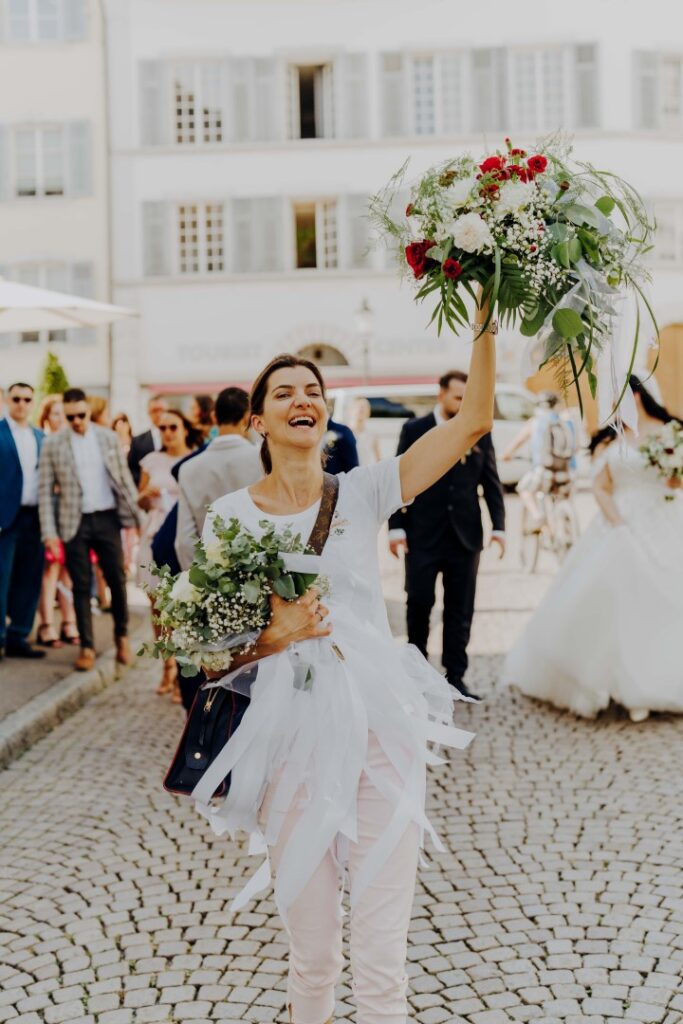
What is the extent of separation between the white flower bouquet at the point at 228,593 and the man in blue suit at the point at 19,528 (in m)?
6.24

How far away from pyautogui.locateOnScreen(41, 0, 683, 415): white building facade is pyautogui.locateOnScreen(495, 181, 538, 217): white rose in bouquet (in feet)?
82.4

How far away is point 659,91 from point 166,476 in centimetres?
2394

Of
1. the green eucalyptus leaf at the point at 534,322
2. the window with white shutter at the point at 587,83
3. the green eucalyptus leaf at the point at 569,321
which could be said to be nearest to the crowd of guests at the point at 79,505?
the green eucalyptus leaf at the point at 534,322

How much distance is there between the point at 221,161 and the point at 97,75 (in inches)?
137

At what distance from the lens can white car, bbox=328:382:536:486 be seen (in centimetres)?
2344

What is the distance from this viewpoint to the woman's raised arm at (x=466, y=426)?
303 centimetres

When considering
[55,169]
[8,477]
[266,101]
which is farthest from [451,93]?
[8,477]

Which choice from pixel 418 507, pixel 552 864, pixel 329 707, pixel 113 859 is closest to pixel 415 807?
pixel 329 707

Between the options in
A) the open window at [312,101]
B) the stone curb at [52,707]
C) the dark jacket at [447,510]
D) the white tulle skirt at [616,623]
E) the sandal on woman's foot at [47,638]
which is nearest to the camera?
the stone curb at [52,707]

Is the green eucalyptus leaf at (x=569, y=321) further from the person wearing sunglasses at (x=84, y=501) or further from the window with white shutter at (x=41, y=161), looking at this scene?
the window with white shutter at (x=41, y=161)

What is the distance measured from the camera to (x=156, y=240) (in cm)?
2798

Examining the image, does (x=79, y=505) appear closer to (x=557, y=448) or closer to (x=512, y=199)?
(x=512, y=199)

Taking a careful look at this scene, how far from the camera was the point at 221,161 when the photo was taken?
2816cm

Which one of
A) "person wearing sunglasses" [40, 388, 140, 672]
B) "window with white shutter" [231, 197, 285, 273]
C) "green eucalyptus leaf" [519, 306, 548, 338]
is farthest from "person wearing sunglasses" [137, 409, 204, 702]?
"window with white shutter" [231, 197, 285, 273]
